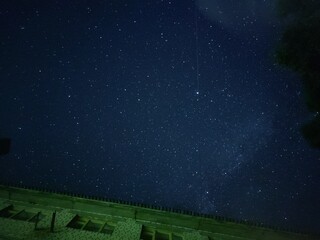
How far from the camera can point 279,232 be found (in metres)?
12.3

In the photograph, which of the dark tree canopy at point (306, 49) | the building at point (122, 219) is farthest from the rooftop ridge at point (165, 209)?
the dark tree canopy at point (306, 49)

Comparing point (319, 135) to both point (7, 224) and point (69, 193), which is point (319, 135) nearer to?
point (69, 193)

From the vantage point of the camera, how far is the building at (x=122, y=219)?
466 inches

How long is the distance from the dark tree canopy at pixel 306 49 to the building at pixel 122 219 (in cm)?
414

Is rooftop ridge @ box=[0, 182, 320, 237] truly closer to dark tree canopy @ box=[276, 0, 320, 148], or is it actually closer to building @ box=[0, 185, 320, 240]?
building @ box=[0, 185, 320, 240]

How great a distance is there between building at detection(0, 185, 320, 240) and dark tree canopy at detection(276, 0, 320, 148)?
4142mm

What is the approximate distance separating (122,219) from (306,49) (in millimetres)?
8347

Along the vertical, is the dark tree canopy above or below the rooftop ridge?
above

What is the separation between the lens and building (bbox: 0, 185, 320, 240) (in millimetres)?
11836

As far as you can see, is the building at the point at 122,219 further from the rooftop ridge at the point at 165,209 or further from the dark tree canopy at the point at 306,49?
the dark tree canopy at the point at 306,49

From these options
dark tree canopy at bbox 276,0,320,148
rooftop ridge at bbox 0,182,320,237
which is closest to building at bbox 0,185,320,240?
rooftop ridge at bbox 0,182,320,237

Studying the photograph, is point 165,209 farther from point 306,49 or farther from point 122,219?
point 306,49

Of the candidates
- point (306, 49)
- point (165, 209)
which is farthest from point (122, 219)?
point (306, 49)

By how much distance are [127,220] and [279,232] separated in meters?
5.44
